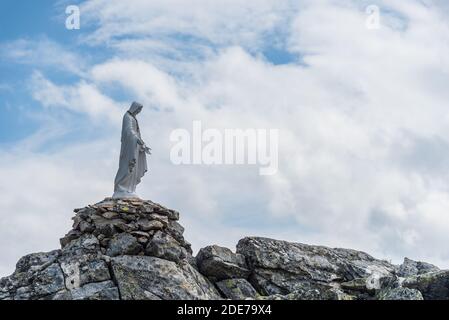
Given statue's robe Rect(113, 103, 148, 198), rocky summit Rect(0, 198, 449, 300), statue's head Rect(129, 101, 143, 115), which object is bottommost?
rocky summit Rect(0, 198, 449, 300)

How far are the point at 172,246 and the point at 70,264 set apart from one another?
12.8 feet

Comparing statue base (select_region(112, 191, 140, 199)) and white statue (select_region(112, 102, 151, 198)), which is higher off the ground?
white statue (select_region(112, 102, 151, 198))

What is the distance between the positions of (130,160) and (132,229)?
3.28m

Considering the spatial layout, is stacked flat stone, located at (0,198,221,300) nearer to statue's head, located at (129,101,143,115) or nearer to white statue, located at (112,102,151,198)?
white statue, located at (112,102,151,198)

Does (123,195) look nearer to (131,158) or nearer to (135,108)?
(131,158)

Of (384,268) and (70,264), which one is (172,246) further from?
(384,268)

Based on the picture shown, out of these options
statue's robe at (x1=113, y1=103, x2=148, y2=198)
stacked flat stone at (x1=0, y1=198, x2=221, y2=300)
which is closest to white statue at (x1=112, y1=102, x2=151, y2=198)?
statue's robe at (x1=113, y1=103, x2=148, y2=198)

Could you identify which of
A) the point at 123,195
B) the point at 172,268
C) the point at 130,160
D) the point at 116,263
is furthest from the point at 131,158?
the point at 172,268

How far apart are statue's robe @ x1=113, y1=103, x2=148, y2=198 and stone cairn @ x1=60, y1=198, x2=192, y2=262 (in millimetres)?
785

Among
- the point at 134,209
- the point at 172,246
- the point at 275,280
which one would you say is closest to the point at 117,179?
the point at 134,209

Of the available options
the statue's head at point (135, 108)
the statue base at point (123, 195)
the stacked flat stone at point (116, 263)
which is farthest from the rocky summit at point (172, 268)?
the statue's head at point (135, 108)

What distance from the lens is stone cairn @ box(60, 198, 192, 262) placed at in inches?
1021

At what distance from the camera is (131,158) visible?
2828 centimetres

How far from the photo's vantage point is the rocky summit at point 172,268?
79.4ft
